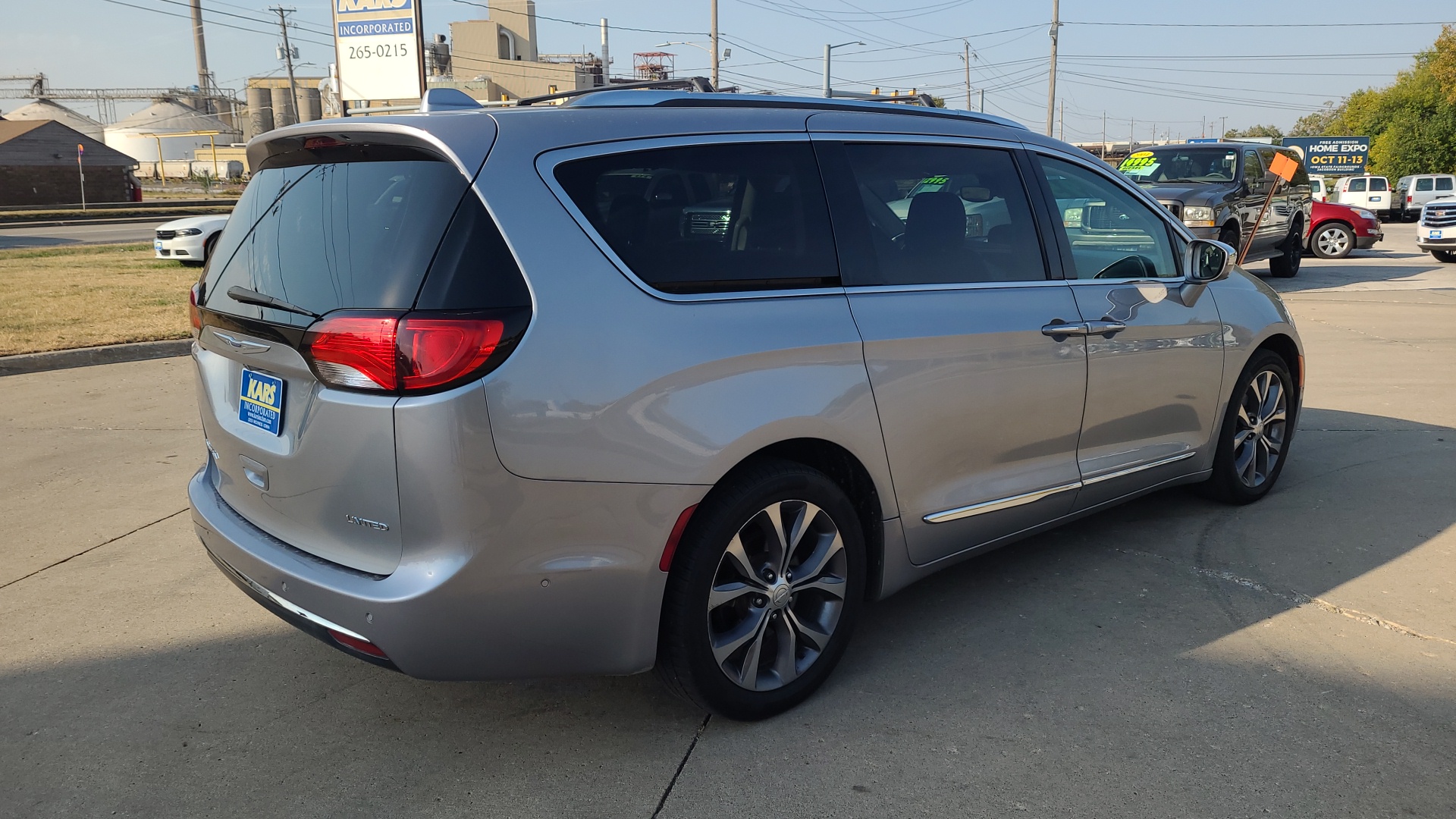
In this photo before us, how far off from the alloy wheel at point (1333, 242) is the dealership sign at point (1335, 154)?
3650 cm

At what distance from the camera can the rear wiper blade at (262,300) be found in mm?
2803

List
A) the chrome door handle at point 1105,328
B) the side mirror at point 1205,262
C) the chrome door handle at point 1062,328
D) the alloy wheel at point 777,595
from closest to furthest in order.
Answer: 1. the alloy wheel at point 777,595
2. the chrome door handle at point 1062,328
3. the chrome door handle at point 1105,328
4. the side mirror at point 1205,262

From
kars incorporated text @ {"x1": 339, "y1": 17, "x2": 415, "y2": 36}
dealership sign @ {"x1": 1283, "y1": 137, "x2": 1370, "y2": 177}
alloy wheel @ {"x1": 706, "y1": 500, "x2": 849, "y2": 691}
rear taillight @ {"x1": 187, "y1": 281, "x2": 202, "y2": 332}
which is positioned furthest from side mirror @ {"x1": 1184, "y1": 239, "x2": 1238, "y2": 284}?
dealership sign @ {"x1": 1283, "y1": 137, "x2": 1370, "y2": 177}

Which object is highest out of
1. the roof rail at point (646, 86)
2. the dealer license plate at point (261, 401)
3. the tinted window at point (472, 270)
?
the roof rail at point (646, 86)

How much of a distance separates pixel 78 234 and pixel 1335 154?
55.9 m

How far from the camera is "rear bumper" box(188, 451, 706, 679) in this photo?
8.57 ft

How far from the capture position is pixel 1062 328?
12.8 feet

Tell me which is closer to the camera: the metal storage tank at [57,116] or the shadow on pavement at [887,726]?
the shadow on pavement at [887,726]

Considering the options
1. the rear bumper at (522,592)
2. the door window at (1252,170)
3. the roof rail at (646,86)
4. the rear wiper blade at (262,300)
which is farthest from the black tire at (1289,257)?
the rear wiper blade at (262,300)

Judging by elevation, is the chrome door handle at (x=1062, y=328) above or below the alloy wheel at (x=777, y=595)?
above

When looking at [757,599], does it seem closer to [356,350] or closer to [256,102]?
[356,350]

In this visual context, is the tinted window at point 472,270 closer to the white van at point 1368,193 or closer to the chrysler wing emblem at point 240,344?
the chrysler wing emblem at point 240,344

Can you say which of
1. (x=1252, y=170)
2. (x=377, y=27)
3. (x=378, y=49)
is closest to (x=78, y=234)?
(x=378, y=49)

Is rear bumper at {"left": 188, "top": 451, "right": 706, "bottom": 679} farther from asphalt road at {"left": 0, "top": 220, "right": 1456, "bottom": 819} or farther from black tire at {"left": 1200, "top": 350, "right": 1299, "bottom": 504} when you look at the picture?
black tire at {"left": 1200, "top": 350, "right": 1299, "bottom": 504}
